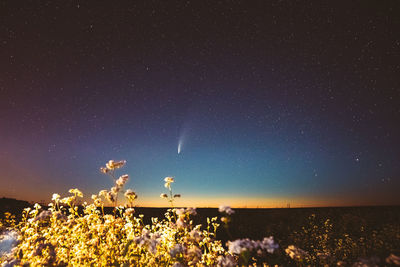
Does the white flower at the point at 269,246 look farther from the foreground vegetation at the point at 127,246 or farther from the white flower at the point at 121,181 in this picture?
the white flower at the point at 121,181

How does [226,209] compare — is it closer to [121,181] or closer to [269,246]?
[269,246]

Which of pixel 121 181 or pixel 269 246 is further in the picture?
pixel 121 181

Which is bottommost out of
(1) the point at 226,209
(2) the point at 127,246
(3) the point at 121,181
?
(2) the point at 127,246

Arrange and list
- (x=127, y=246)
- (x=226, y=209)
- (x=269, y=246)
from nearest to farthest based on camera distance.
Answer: (x=269, y=246) < (x=226, y=209) < (x=127, y=246)

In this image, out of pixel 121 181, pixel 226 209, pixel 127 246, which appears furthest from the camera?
pixel 121 181

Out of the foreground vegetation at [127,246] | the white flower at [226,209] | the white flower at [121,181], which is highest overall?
the white flower at [121,181]

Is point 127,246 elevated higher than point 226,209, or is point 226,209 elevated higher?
point 226,209

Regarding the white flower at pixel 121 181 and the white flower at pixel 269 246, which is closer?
the white flower at pixel 269 246

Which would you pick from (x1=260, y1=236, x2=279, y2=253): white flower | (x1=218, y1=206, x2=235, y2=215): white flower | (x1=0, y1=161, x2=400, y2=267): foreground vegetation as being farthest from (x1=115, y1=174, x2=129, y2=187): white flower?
(x1=260, y1=236, x2=279, y2=253): white flower

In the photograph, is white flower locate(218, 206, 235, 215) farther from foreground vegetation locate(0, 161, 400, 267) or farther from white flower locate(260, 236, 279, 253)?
white flower locate(260, 236, 279, 253)

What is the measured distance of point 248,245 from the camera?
301 cm

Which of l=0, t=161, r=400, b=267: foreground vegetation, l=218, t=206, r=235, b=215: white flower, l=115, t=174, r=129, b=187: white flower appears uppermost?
l=115, t=174, r=129, b=187: white flower

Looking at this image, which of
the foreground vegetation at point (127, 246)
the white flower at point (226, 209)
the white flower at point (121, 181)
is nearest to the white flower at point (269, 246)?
the foreground vegetation at point (127, 246)

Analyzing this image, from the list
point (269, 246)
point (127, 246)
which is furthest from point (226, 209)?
point (127, 246)
